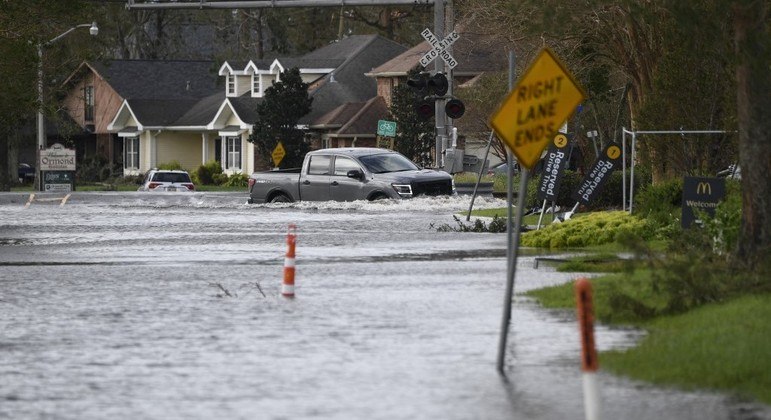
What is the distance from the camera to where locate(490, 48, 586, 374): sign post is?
13016 millimetres

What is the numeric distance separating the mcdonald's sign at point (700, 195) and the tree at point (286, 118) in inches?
2033

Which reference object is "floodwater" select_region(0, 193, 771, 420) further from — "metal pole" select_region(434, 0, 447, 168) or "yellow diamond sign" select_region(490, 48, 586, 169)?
"metal pole" select_region(434, 0, 447, 168)

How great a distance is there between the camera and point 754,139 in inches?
683

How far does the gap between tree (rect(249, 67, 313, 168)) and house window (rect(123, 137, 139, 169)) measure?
67.4 ft

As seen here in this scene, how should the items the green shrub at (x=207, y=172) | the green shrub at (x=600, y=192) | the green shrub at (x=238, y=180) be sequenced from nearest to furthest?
the green shrub at (x=600, y=192) < the green shrub at (x=238, y=180) < the green shrub at (x=207, y=172)

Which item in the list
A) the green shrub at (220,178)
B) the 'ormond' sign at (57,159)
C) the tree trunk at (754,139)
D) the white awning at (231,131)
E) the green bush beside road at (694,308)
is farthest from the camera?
the white awning at (231,131)

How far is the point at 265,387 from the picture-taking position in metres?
12.0

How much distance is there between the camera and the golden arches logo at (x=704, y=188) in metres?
21.8

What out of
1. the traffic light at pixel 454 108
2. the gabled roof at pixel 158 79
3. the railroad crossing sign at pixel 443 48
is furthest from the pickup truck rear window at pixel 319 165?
the gabled roof at pixel 158 79

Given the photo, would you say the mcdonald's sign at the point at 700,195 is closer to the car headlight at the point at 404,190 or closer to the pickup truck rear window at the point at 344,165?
the car headlight at the point at 404,190

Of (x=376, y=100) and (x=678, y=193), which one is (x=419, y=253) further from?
(x=376, y=100)

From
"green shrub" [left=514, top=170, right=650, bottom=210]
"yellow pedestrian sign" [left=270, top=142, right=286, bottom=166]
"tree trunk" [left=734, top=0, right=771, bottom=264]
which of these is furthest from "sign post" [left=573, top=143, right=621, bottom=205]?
"yellow pedestrian sign" [left=270, top=142, right=286, bottom=166]

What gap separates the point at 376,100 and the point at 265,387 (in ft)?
219

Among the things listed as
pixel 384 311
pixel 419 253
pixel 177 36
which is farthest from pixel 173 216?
pixel 177 36
